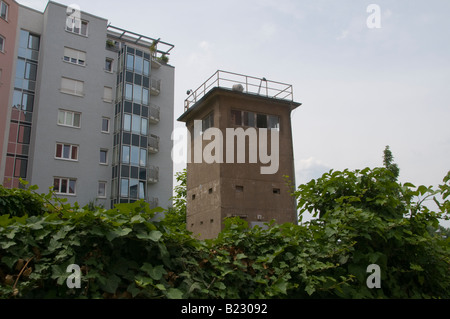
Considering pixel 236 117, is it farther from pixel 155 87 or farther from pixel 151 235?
pixel 155 87

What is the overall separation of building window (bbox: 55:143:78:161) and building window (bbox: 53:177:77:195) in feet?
5.54

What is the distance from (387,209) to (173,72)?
122 feet

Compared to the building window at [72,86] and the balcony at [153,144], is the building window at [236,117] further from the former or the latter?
the building window at [72,86]

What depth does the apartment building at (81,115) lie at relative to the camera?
30.8 metres

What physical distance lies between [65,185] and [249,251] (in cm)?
2892

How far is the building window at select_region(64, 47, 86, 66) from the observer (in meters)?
33.6

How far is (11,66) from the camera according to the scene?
3094 cm

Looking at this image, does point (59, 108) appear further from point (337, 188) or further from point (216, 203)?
point (337, 188)

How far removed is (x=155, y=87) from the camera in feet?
124

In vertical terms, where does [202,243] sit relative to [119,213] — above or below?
below

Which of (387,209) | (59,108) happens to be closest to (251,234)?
(387,209)

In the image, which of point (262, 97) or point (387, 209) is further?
point (262, 97)

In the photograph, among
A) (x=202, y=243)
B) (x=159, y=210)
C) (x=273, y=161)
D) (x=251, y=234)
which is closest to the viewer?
(x=159, y=210)

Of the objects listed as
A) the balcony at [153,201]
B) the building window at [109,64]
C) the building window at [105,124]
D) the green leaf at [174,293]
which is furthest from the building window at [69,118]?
the green leaf at [174,293]
